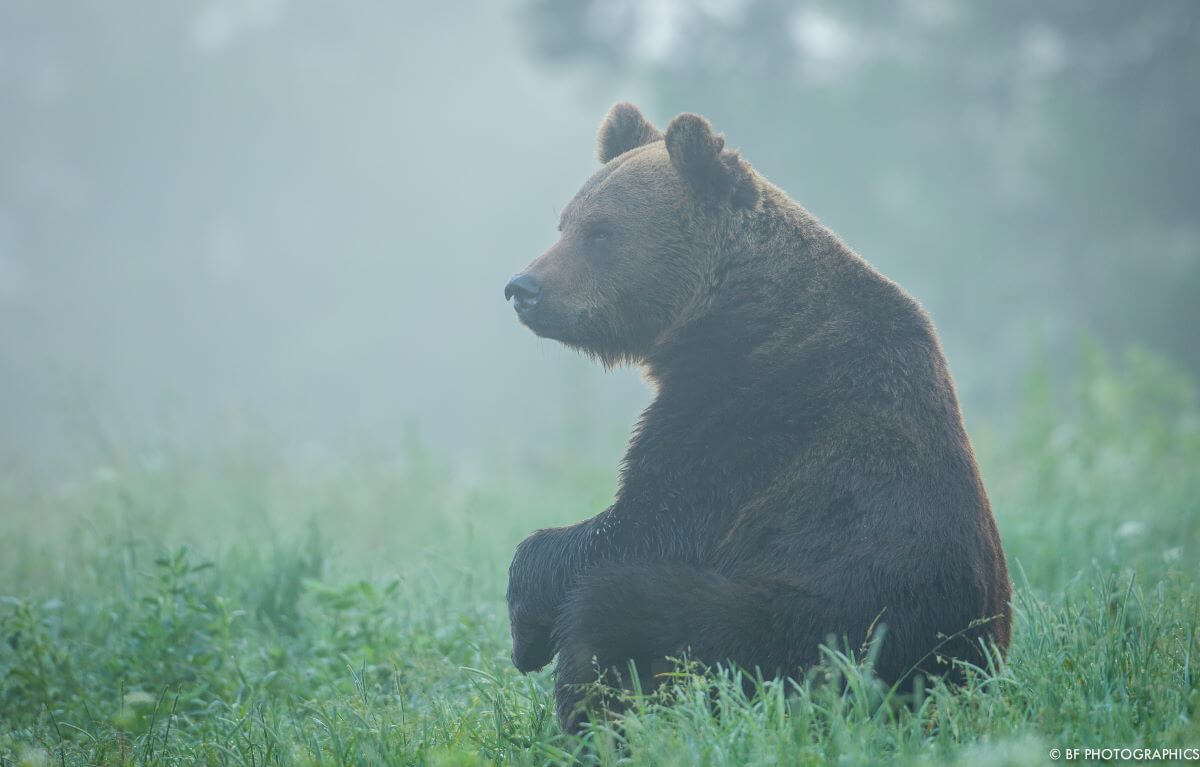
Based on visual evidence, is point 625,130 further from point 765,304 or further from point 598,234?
point 765,304

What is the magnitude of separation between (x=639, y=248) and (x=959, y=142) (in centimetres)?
1482

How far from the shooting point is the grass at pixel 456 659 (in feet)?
8.64

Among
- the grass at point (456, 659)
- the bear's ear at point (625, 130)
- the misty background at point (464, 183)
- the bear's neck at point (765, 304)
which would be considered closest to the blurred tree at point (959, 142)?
the misty background at point (464, 183)

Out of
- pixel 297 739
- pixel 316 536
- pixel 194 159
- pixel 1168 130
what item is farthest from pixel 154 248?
pixel 297 739

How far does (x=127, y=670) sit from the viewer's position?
405 centimetres

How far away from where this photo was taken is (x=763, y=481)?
9.99ft

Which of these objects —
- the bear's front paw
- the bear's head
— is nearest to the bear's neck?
the bear's head

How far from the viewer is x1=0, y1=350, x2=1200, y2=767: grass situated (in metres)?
2.63

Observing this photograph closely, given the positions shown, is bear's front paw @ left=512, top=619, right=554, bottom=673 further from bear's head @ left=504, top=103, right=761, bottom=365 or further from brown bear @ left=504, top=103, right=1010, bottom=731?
bear's head @ left=504, top=103, right=761, bottom=365

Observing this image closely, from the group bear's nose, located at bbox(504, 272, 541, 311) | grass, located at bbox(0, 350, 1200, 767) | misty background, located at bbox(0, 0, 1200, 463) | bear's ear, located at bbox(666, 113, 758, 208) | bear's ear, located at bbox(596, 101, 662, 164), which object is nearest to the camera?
grass, located at bbox(0, 350, 1200, 767)

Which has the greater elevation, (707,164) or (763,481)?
(707,164)

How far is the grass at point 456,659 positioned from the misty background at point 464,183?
6.40 feet

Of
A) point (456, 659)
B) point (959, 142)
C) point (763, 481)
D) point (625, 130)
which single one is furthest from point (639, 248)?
point (959, 142)

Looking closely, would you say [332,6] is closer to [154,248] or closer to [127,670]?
[154,248]
